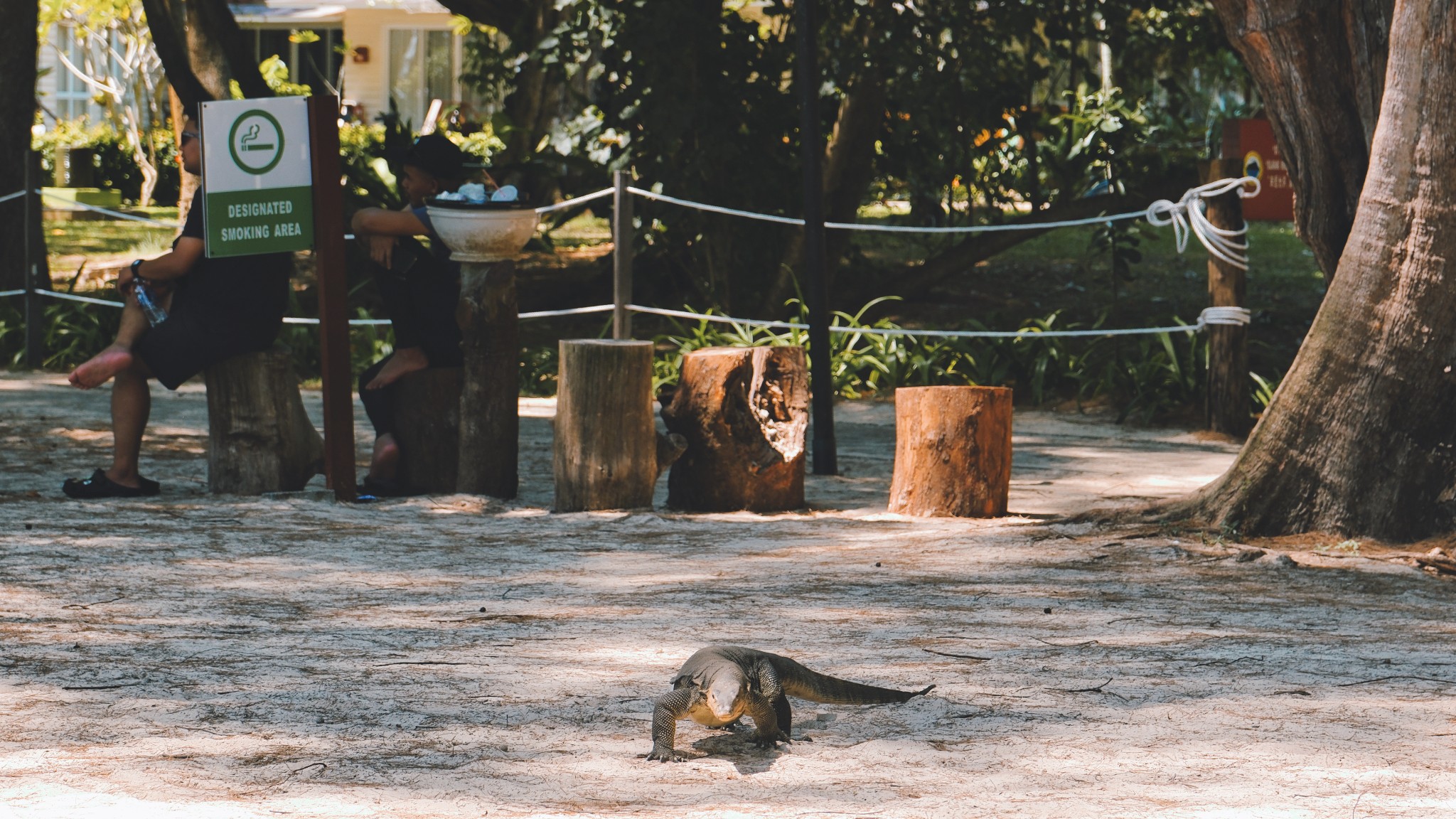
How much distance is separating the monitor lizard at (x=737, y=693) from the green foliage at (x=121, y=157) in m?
22.4

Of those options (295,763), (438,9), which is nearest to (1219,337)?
(295,763)

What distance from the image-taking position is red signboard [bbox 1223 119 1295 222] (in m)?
9.55

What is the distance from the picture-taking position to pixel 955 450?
6383 millimetres

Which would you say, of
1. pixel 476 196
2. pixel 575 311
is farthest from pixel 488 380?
pixel 575 311

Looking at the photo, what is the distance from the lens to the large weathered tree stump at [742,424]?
6504 mm

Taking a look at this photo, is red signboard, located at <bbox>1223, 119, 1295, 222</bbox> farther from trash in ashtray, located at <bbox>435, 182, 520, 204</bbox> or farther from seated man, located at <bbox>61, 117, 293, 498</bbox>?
seated man, located at <bbox>61, 117, 293, 498</bbox>

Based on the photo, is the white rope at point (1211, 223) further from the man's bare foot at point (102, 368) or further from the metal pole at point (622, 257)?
the man's bare foot at point (102, 368)

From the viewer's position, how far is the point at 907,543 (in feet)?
19.4

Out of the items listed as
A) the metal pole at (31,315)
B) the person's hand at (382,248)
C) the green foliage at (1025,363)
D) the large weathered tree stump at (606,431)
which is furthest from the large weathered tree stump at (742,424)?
the metal pole at (31,315)

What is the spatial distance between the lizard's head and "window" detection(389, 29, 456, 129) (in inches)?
1128

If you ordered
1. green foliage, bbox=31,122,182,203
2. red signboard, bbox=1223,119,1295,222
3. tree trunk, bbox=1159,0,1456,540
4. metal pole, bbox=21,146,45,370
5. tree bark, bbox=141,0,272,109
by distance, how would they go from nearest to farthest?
tree trunk, bbox=1159,0,1456,540
red signboard, bbox=1223,119,1295,222
metal pole, bbox=21,146,45,370
tree bark, bbox=141,0,272,109
green foliage, bbox=31,122,182,203

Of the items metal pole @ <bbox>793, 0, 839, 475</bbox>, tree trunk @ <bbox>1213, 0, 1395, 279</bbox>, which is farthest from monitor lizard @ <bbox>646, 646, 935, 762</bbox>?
metal pole @ <bbox>793, 0, 839, 475</bbox>

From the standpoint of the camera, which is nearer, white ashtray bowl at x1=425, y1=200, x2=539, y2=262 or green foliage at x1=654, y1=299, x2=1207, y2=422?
white ashtray bowl at x1=425, y1=200, x2=539, y2=262

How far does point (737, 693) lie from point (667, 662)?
0.91 meters
